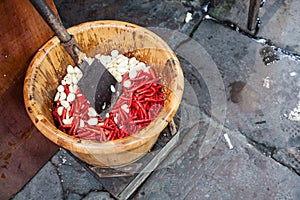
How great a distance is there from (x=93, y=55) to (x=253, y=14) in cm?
124

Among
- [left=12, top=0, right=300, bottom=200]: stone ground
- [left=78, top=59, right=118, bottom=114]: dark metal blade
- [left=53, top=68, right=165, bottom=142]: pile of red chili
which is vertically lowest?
[left=12, top=0, right=300, bottom=200]: stone ground

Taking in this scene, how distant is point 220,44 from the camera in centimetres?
315

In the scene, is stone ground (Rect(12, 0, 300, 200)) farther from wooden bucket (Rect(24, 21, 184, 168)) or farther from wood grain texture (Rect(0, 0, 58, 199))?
wooden bucket (Rect(24, 21, 184, 168))

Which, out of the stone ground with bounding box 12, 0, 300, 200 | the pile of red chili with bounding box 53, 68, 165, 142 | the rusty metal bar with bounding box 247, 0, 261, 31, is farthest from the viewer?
the rusty metal bar with bounding box 247, 0, 261, 31

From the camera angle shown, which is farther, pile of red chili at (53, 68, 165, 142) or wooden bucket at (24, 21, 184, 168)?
pile of red chili at (53, 68, 165, 142)

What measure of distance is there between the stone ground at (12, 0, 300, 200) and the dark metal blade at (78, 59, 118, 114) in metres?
0.50

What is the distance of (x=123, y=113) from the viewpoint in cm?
228

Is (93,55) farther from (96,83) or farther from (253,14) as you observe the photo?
(253,14)

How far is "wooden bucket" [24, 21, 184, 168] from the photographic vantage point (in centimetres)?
207

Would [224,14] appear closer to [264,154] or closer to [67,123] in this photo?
[264,154]

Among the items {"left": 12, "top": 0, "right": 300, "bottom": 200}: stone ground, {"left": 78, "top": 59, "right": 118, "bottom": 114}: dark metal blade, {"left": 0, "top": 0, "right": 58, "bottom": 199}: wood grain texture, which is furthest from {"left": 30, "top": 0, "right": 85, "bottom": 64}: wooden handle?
{"left": 12, "top": 0, "right": 300, "bottom": 200}: stone ground

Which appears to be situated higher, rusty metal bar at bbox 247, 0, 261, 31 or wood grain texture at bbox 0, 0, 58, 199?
wood grain texture at bbox 0, 0, 58, 199

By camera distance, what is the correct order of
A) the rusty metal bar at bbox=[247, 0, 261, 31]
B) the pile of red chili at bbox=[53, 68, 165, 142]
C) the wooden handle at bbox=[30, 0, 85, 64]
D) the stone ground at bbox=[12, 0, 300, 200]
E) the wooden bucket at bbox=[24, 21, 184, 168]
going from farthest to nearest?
the rusty metal bar at bbox=[247, 0, 261, 31], the stone ground at bbox=[12, 0, 300, 200], the pile of red chili at bbox=[53, 68, 165, 142], the wooden bucket at bbox=[24, 21, 184, 168], the wooden handle at bbox=[30, 0, 85, 64]

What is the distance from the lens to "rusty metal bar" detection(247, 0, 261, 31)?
2.92 meters
